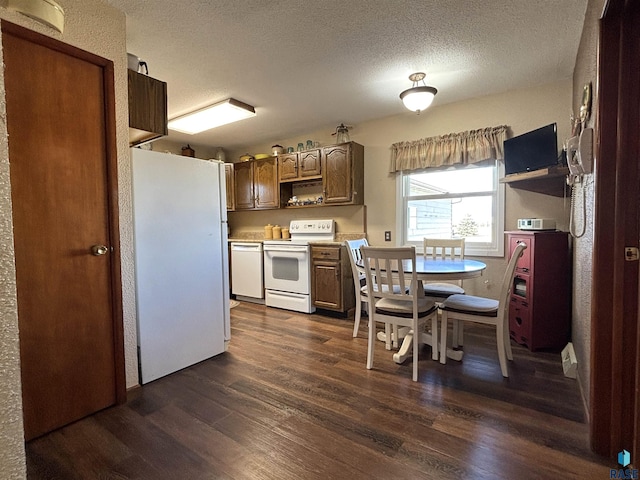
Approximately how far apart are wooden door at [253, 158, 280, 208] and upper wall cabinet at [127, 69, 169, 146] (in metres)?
2.35

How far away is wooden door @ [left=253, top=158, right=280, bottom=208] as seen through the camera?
4656 millimetres

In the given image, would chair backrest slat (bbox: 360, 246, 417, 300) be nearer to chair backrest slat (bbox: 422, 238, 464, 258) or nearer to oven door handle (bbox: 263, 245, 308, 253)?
chair backrest slat (bbox: 422, 238, 464, 258)

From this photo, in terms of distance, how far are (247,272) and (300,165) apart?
64.6 inches

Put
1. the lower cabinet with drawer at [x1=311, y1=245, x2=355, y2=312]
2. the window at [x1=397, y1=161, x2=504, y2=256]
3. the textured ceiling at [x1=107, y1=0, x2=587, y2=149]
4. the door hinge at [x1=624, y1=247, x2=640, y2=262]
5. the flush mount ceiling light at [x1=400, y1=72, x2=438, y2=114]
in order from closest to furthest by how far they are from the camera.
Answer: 1. the door hinge at [x1=624, y1=247, x2=640, y2=262]
2. the textured ceiling at [x1=107, y1=0, x2=587, y2=149]
3. the flush mount ceiling light at [x1=400, y1=72, x2=438, y2=114]
4. the window at [x1=397, y1=161, x2=504, y2=256]
5. the lower cabinet with drawer at [x1=311, y1=245, x2=355, y2=312]

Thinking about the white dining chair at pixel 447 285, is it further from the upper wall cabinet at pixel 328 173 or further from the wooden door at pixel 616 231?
the wooden door at pixel 616 231

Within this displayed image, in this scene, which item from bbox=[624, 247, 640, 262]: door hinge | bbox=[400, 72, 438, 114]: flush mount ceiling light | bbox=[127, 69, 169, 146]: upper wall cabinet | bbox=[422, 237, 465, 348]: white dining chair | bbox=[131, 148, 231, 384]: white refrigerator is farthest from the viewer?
bbox=[422, 237, 465, 348]: white dining chair

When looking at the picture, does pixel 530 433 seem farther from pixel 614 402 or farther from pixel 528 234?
pixel 528 234

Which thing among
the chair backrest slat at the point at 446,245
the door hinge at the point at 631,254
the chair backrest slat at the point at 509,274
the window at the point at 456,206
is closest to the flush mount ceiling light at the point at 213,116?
the window at the point at 456,206

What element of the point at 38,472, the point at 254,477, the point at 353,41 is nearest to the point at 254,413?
the point at 254,477

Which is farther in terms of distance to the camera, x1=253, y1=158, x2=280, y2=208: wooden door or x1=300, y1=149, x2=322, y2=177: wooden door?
x1=253, y1=158, x2=280, y2=208: wooden door

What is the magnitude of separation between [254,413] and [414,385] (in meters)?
1.07

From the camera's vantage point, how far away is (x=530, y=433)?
1.70m

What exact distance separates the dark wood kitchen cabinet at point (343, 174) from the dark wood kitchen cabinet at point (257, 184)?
0.85 metres

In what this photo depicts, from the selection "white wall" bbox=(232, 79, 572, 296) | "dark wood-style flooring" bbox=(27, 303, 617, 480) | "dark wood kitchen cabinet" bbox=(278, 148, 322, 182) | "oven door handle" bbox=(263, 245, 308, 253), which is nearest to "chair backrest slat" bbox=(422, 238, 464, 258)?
"white wall" bbox=(232, 79, 572, 296)
